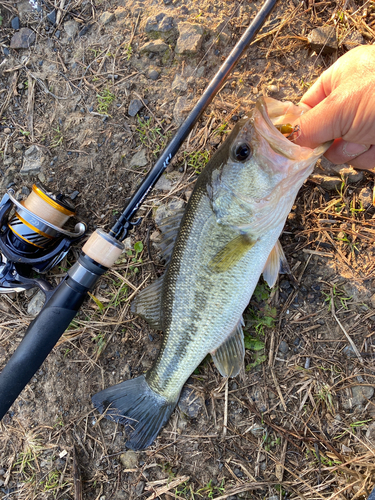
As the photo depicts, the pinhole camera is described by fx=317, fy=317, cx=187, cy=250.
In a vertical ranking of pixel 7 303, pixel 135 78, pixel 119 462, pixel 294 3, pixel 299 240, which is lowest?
pixel 119 462

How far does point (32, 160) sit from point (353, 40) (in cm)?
323

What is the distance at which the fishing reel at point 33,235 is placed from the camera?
9.11 ft

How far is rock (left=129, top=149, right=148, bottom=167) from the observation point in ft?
10.3

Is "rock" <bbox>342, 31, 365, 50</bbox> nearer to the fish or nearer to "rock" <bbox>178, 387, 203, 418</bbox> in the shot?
the fish

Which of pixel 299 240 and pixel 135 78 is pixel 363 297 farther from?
pixel 135 78

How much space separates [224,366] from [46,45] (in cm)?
369

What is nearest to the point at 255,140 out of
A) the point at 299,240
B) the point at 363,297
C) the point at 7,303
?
the point at 299,240

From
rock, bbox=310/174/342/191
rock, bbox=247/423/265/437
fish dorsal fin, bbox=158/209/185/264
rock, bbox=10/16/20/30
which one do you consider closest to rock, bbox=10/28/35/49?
rock, bbox=10/16/20/30

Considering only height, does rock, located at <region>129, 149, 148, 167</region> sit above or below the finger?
above

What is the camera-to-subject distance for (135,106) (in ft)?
10.3

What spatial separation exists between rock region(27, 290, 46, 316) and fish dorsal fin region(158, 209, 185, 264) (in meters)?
1.54

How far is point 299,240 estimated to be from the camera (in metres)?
2.76

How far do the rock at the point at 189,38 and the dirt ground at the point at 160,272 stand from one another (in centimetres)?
2

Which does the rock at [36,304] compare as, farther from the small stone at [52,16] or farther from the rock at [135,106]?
the small stone at [52,16]
